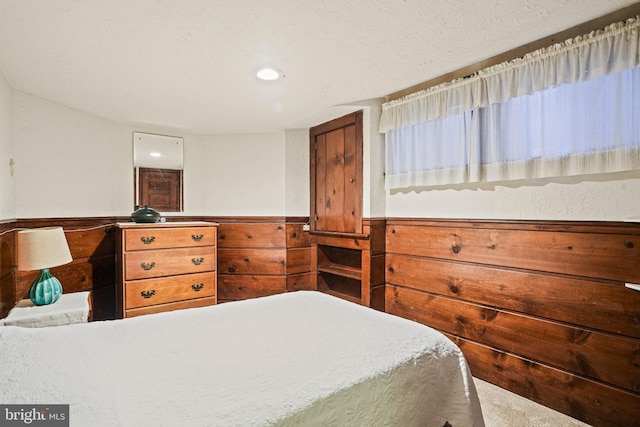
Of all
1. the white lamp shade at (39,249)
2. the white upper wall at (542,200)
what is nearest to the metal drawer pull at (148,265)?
the white lamp shade at (39,249)

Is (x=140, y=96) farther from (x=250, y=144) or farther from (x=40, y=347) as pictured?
(x=40, y=347)

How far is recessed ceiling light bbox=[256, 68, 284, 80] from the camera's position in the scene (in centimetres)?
222

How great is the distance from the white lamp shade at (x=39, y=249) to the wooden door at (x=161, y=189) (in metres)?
1.53

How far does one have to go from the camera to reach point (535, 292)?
201 centimetres

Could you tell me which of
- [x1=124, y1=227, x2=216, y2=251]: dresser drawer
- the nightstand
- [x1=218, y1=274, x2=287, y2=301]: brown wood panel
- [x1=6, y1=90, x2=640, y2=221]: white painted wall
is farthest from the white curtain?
the nightstand

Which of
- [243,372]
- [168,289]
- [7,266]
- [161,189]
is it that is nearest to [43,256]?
[7,266]

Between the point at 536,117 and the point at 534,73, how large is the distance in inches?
10.4

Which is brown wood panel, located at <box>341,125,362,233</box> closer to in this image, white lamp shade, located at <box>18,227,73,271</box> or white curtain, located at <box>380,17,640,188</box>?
white curtain, located at <box>380,17,640,188</box>

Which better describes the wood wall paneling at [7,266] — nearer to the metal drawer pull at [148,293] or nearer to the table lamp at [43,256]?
the table lamp at [43,256]

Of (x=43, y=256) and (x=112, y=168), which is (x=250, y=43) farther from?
(x=112, y=168)

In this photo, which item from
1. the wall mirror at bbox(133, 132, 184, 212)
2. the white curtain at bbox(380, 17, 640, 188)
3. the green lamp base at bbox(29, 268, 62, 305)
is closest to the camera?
the white curtain at bbox(380, 17, 640, 188)

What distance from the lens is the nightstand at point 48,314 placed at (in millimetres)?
1953

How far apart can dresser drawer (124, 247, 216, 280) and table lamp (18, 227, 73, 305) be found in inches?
26.8

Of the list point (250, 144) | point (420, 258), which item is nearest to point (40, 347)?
point (420, 258)
